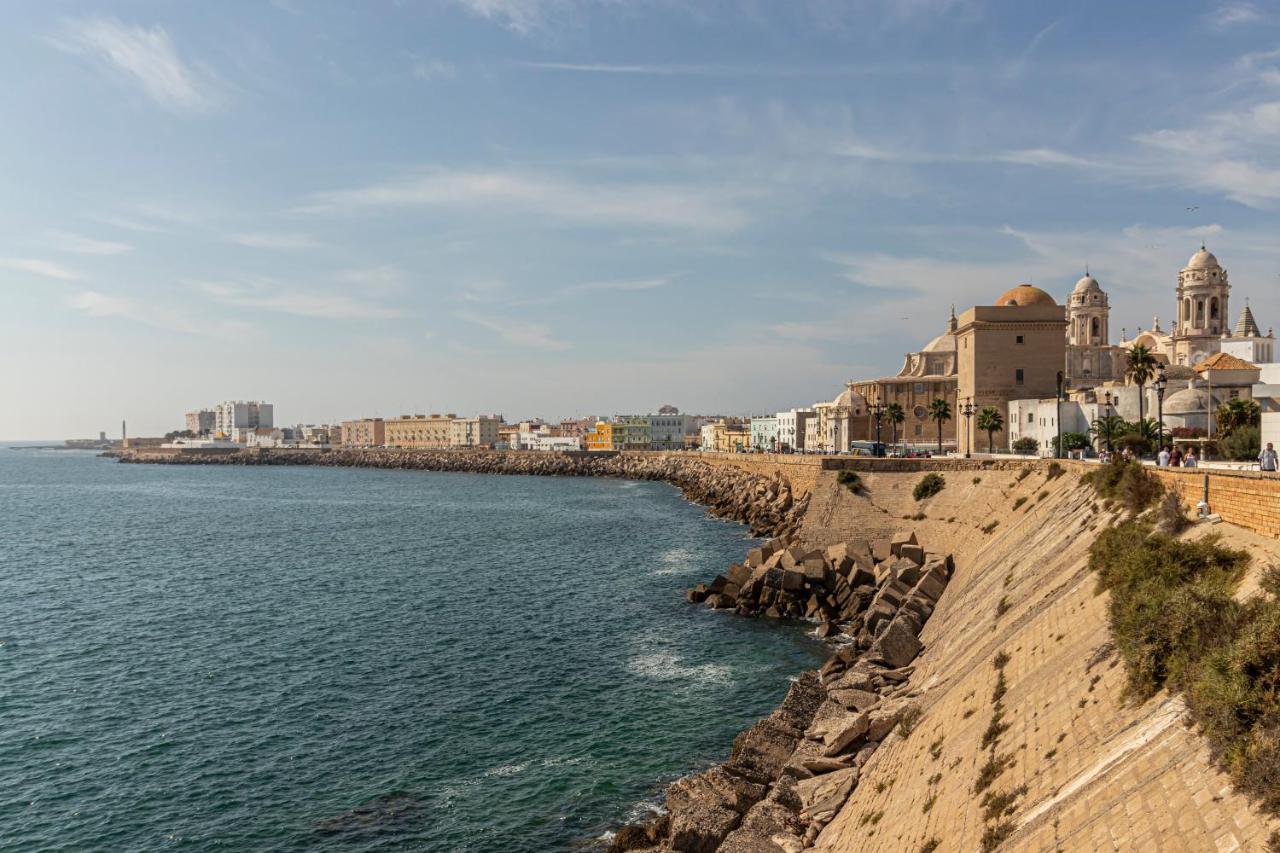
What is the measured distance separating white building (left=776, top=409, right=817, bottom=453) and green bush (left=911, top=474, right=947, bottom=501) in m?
87.0

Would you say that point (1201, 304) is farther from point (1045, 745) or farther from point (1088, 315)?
point (1045, 745)

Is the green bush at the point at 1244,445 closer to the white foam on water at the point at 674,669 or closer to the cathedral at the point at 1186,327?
the white foam on water at the point at 674,669

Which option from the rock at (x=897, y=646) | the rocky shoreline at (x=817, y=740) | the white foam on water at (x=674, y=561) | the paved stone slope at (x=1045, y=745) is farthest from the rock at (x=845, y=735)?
the white foam on water at (x=674, y=561)

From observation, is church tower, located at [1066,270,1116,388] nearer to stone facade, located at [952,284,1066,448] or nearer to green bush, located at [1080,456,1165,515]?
stone facade, located at [952,284,1066,448]

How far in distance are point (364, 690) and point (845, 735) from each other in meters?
16.9

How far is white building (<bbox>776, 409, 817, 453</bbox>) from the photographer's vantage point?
13925 cm

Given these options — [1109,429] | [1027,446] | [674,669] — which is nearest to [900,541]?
[1109,429]

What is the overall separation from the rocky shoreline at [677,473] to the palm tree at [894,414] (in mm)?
16631

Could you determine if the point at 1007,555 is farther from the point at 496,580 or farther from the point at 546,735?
the point at 496,580

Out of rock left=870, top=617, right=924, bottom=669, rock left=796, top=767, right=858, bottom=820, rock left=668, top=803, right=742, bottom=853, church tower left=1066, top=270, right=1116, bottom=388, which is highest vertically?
church tower left=1066, top=270, right=1116, bottom=388

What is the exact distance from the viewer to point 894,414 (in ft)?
288

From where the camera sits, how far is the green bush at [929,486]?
155 feet

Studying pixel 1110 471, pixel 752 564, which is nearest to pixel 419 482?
pixel 752 564

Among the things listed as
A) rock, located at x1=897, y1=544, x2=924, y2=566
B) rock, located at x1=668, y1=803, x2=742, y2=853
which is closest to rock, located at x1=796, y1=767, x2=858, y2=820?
rock, located at x1=668, y1=803, x2=742, y2=853
